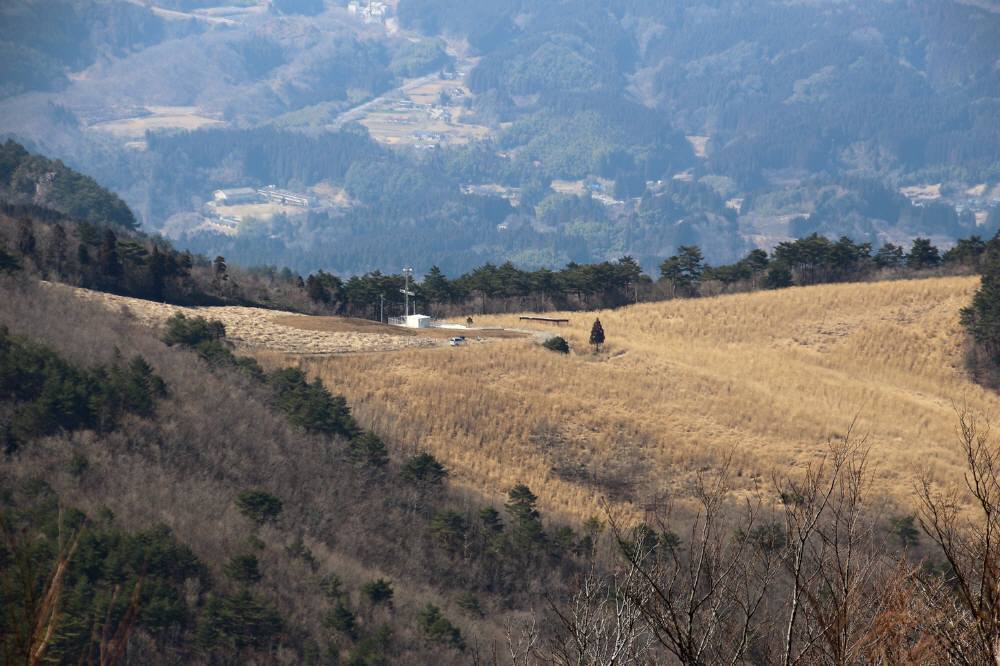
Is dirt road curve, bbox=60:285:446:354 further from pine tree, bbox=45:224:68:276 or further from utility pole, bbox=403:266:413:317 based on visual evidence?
utility pole, bbox=403:266:413:317

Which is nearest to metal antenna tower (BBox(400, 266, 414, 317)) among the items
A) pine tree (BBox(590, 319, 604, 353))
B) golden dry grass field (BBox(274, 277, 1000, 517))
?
golden dry grass field (BBox(274, 277, 1000, 517))

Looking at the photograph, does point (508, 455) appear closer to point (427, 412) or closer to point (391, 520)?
point (427, 412)

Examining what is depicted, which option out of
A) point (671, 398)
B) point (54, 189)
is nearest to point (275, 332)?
point (671, 398)

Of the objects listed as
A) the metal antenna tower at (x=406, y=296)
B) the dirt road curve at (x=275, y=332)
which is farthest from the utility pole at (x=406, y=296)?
the dirt road curve at (x=275, y=332)

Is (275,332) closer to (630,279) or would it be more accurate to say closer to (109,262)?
(109,262)

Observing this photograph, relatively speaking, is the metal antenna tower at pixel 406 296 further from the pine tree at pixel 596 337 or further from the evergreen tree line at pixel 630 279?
the pine tree at pixel 596 337
